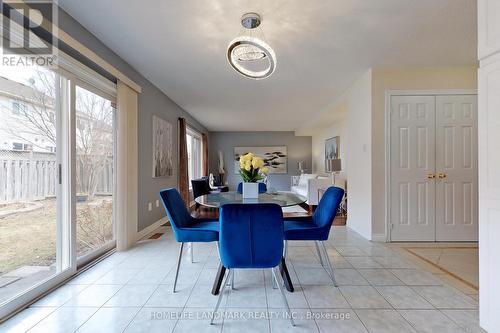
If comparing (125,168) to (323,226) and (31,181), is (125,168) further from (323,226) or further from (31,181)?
(323,226)

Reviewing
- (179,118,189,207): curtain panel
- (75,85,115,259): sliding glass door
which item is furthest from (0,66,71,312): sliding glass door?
(179,118,189,207): curtain panel

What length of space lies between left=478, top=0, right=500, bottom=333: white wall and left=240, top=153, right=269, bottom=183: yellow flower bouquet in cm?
163

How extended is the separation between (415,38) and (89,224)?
398cm

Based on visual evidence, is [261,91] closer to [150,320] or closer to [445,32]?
[445,32]

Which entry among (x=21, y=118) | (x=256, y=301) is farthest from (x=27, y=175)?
(x=256, y=301)

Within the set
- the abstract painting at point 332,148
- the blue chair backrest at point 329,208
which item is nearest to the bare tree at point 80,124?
the blue chair backrest at point 329,208

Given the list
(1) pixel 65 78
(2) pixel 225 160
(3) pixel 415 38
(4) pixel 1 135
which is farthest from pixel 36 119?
(2) pixel 225 160

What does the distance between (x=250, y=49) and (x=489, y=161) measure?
1.92m

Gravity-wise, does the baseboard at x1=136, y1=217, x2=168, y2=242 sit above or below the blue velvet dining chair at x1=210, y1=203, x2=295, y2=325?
below

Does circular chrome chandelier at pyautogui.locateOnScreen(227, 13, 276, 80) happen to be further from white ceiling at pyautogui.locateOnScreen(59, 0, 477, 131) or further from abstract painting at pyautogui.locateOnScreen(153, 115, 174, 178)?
abstract painting at pyautogui.locateOnScreen(153, 115, 174, 178)

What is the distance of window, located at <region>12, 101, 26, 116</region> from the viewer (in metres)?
1.82

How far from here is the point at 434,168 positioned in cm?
330

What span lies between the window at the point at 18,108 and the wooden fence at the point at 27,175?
298 mm

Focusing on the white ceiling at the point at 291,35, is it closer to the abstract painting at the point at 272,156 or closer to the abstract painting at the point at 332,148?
the abstract painting at the point at 332,148
